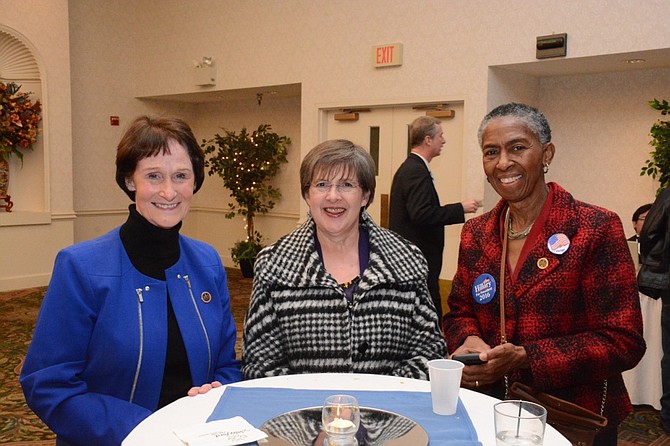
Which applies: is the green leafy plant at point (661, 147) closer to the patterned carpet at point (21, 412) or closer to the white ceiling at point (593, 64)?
the white ceiling at point (593, 64)

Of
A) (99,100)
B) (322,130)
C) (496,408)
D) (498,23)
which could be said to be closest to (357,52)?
(322,130)

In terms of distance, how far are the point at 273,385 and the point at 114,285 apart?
1.76 ft

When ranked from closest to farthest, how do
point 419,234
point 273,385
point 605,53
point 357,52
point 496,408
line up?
1. point 496,408
2. point 273,385
3. point 419,234
4. point 605,53
5. point 357,52

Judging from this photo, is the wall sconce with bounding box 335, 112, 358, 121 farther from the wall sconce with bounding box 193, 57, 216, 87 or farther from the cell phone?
the cell phone

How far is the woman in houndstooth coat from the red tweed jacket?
0.94ft

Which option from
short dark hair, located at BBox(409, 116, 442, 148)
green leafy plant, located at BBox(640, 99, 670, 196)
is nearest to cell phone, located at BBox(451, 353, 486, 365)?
short dark hair, located at BBox(409, 116, 442, 148)

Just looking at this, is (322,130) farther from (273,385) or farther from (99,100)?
(273,385)

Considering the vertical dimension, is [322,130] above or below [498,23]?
below

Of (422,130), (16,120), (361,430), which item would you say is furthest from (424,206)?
(16,120)

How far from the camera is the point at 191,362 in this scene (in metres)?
1.91

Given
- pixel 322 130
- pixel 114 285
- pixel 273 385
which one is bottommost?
pixel 273 385

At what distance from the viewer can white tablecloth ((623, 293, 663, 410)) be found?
3817 millimetres

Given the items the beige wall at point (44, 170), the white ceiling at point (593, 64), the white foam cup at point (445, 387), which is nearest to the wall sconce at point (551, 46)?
the white ceiling at point (593, 64)

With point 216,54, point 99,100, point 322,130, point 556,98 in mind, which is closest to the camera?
point 556,98
